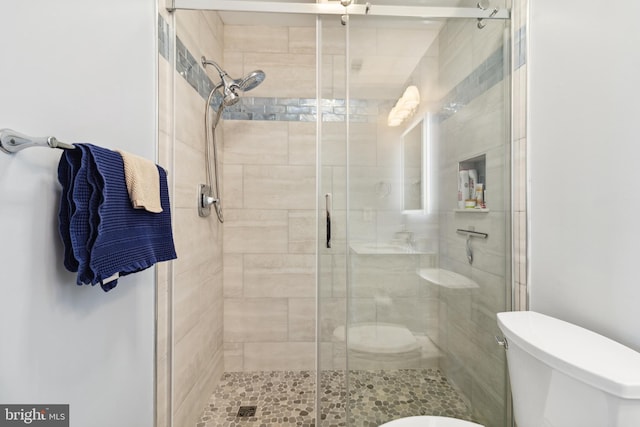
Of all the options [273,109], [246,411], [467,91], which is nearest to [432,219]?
[467,91]

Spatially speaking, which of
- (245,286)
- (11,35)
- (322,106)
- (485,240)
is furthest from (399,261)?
Result: (11,35)

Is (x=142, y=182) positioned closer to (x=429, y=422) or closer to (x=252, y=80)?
(x=252, y=80)

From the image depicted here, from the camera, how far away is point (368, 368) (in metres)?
1.21

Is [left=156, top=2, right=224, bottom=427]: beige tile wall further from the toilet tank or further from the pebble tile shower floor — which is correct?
the toilet tank

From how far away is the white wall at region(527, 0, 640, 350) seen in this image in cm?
73

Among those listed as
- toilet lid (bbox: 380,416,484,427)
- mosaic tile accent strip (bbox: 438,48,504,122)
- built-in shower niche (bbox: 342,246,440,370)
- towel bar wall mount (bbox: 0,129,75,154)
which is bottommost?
toilet lid (bbox: 380,416,484,427)

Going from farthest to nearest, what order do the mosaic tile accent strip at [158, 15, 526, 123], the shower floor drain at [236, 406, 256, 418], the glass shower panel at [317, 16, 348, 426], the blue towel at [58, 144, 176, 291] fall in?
the shower floor drain at [236, 406, 256, 418] < the glass shower panel at [317, 16, 348, 426] < the mosaic tile accent strip at [158, 15, 526, 123] < the blue towel at [58, 144, 176, 291]

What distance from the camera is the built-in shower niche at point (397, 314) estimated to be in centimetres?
Result: 120

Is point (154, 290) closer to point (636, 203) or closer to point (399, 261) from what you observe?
point (399, 261)

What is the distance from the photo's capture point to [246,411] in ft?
5.04

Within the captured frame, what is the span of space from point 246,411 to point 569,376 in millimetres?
1522

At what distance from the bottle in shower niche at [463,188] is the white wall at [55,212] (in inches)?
50.4

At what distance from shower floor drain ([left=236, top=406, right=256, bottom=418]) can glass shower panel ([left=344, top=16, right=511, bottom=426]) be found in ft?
2.03

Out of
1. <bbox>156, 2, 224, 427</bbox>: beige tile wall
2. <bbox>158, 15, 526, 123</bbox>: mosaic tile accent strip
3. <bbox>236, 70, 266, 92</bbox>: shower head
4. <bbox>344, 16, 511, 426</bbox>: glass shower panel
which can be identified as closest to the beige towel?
<bbox>156, 2, 224, 427</bbox>: beige tile wall
